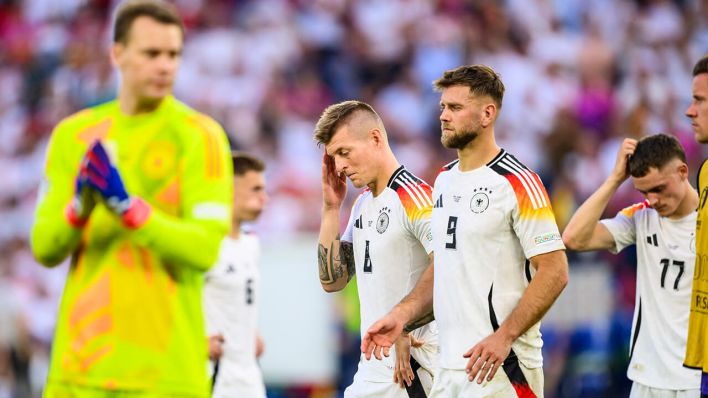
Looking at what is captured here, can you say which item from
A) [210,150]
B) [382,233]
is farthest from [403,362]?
[210,150]

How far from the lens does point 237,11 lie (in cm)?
1752

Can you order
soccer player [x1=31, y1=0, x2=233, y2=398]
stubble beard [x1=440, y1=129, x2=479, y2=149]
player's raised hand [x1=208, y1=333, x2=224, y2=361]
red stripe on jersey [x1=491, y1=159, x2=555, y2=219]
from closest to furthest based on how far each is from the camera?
soccer player [x1=31, y1=0, x2=233, y2=398] → red stripe on jersey [x1=491, y1=159, x2=555, y2=219] → stubble beard [x1=440, y1=129, x2=479, y2=149] → player's raised hand [x1=208, y1=333, x2=224, y2=361]

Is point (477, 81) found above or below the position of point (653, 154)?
above

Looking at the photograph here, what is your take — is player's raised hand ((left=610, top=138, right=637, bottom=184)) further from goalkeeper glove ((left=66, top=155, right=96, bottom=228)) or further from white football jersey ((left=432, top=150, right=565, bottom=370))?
goalkeeper glove ((left=66, top=155, right=96, bottom=228))

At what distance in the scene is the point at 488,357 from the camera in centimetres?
620

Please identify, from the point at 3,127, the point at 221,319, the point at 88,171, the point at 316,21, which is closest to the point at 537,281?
the point at 88,171

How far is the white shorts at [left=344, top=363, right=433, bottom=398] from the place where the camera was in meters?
7.03

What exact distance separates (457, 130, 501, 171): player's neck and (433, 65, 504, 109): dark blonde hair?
0.71 feet

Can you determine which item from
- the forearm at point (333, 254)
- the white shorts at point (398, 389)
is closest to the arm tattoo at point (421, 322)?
the white shorts at point (398, 389)

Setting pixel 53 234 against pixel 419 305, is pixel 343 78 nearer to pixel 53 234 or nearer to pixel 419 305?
pixel 419 305

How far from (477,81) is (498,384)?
166 cm

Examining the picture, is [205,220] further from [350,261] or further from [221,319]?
[221,319]

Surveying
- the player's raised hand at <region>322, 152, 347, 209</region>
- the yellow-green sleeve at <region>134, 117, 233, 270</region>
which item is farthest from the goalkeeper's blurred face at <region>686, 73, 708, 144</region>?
the yellow-green sleeve at <region>134, 117, 233, 270</region>

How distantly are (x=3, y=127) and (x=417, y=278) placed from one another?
458 inches
